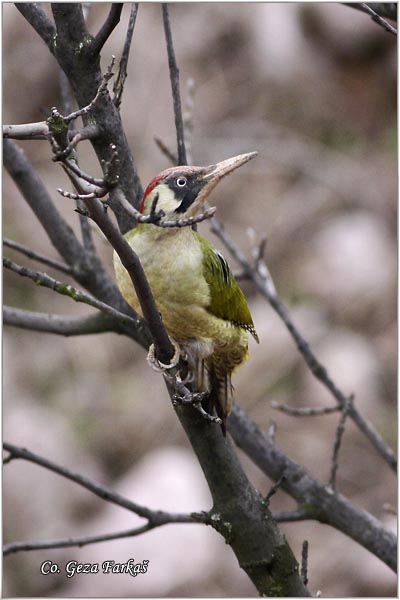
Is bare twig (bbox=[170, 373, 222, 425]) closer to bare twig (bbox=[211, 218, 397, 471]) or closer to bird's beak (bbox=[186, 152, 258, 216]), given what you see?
bird's beak (bbox=[186, 152, 258, 216])

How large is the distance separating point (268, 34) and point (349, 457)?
18.0 feet

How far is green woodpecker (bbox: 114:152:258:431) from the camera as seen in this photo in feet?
8.02

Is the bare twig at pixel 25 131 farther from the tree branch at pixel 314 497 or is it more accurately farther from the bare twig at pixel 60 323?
the tree branch at pixel 314 497

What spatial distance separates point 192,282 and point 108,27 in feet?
2.73

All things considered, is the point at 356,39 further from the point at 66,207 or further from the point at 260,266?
the point at 260,266

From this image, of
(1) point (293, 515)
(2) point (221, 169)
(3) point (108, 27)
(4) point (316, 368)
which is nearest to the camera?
(3) point (108, 27)

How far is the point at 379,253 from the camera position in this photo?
867 centimetres

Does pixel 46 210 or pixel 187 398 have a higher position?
pixel 46 210

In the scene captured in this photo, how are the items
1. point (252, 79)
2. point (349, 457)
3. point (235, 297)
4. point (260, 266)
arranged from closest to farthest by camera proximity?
point (235, 297) → point (260, 266) → point (349, 457) → point (252, 79)

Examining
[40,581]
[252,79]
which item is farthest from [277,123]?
[40,581]

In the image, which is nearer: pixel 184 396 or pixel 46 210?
pixel 184 396

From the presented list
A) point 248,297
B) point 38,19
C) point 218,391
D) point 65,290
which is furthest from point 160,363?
point 248,297

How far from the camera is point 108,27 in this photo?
6.73ft

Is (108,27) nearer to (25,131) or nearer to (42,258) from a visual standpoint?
(25,131)
